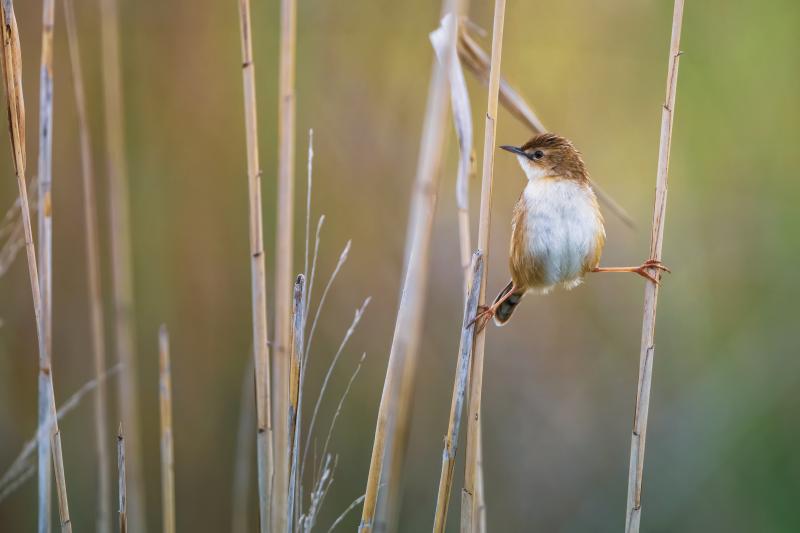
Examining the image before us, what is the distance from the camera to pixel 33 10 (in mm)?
3646

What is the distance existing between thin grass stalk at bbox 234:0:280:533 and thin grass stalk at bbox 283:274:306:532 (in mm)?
58

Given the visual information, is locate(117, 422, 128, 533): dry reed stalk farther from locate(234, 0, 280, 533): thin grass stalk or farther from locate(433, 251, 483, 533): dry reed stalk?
locate(433, 251, 483, 533): dry reed stalk

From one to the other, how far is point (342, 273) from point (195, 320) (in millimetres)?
785

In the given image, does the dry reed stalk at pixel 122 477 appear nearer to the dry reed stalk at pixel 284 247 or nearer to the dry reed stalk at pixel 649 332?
the dry reed stalk at pixel 284 247

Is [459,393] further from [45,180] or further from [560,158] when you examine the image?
[560,158]

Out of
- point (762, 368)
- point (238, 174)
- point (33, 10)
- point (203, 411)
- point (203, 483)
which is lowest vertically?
point (203, 483)

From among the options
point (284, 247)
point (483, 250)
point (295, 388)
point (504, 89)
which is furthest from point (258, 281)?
point (504, 89)

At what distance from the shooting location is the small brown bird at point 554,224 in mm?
2602

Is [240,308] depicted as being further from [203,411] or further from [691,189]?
[691,189]

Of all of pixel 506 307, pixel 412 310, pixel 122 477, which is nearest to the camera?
pixel 412 310

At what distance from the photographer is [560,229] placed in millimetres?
2600

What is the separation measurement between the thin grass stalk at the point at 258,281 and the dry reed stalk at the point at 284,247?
0.21 feet

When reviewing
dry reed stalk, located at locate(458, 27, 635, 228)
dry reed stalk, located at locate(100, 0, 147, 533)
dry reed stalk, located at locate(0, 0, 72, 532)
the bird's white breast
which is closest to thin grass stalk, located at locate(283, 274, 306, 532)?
dry reed stalk, located at locate(0, 0, 72, 532)

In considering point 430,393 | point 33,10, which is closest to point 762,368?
point 430,393
